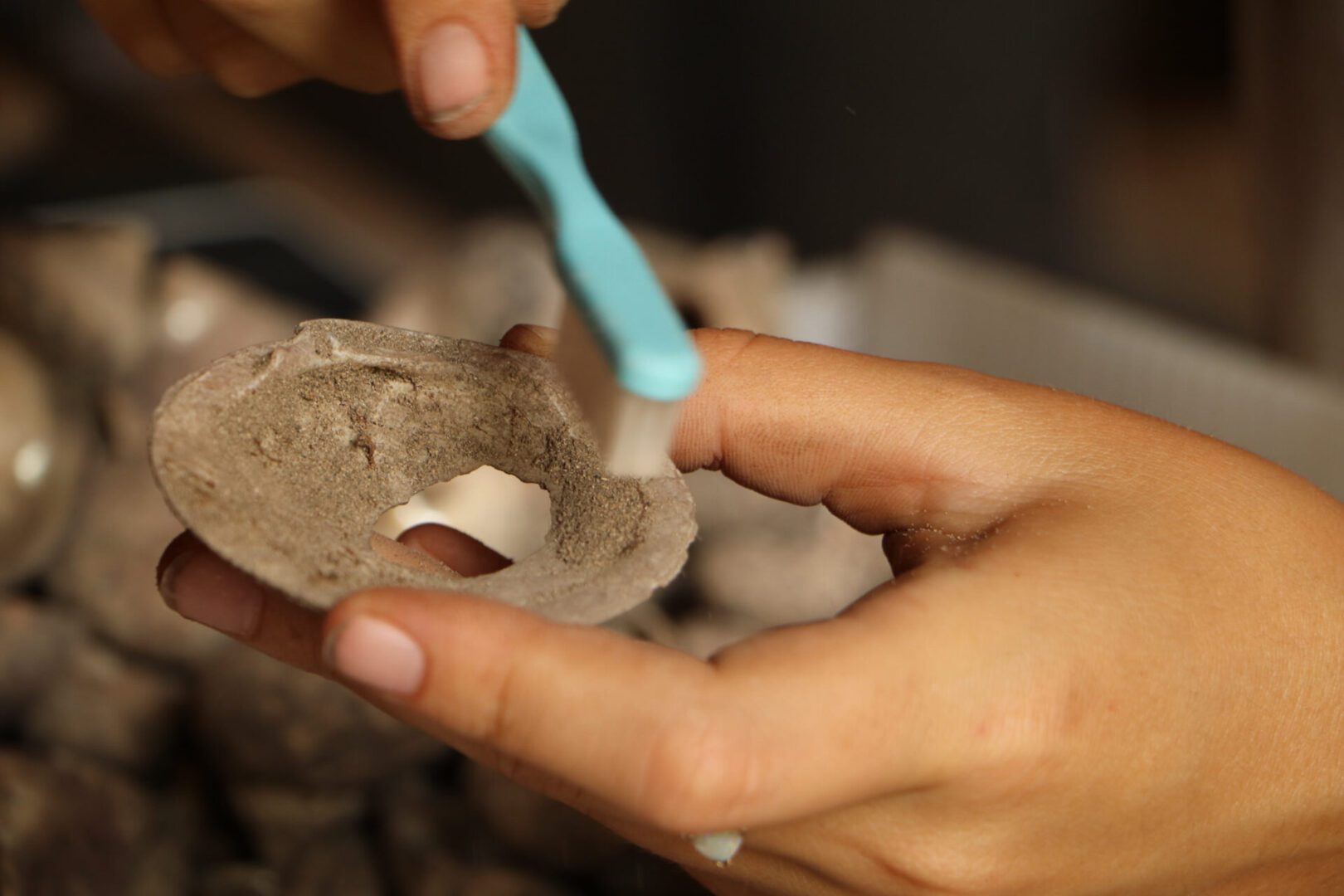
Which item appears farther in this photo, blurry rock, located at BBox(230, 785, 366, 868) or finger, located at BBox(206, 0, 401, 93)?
blurry rock, located at BBox(230, 785, 366, 868)

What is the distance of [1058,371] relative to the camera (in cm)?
175

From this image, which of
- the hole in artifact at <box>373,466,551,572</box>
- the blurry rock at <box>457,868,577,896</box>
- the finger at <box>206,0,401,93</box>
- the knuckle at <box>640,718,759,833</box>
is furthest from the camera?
the hole in artifact at <box>373,466,551,572</box>

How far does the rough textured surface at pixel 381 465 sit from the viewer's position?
68cm

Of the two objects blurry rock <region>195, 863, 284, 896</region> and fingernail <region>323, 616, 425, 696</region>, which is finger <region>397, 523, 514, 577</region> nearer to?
fingernail <region>323, 616, 425, 696</region>

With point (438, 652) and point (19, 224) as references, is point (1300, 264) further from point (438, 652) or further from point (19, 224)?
point (19, 224)

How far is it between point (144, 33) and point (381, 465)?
18.4 inches

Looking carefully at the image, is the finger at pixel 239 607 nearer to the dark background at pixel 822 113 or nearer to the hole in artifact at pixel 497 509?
the hole in artifact at pixel 497 509

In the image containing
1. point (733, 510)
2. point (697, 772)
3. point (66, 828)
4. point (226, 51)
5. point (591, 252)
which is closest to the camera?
point (697, 772)

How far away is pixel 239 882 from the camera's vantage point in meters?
1.22

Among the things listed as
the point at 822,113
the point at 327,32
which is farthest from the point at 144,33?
the point at 822,113

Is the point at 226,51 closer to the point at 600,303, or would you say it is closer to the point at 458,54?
the point at 458,54

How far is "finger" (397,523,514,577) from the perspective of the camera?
34.9 inches

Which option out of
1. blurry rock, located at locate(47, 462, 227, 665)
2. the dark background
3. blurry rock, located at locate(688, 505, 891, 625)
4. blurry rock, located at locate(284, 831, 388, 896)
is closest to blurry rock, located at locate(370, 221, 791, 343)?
blurry rock, located at locate(688, 505, 891, 625)

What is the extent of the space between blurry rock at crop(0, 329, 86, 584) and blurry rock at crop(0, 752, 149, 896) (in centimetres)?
26
